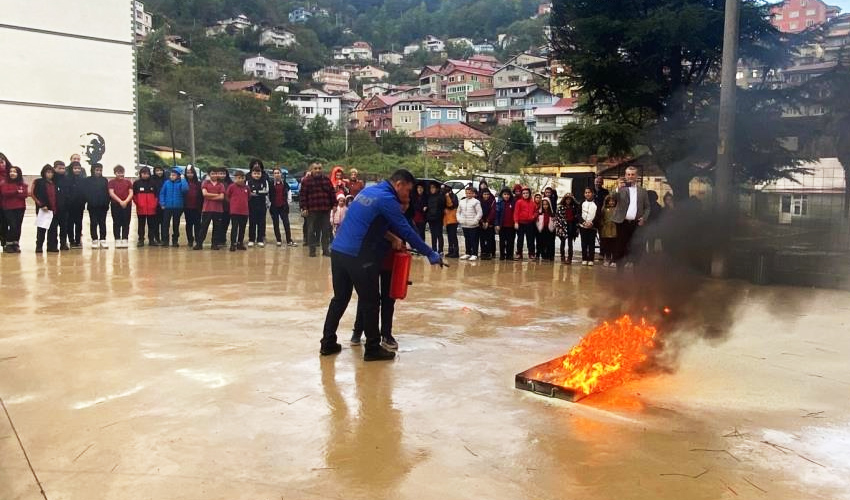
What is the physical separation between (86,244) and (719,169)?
38.6ft

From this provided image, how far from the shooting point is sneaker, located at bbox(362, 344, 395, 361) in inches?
220

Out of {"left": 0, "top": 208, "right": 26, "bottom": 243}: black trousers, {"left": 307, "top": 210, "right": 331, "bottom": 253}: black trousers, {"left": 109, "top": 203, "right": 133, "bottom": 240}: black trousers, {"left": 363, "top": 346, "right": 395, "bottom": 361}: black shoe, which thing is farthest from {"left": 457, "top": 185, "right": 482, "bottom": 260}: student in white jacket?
{"left": 0, "top": 208, "right": 26, "bottom": 243}: black trousers

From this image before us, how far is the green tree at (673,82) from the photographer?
11.9 metres

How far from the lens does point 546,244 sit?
12.8 m

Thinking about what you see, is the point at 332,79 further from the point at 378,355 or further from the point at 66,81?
the point at 378,355

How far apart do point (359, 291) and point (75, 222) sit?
31.2 feet

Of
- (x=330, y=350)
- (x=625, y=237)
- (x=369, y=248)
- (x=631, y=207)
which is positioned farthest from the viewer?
(x=625, y=237)

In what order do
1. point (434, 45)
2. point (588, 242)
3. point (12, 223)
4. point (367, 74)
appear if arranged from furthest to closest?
point (434, 45) → point (367, 74) → point (588, 242) → point (12, 223)

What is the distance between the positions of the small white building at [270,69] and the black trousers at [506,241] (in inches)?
4430

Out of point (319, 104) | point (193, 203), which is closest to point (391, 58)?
point (319, 104)

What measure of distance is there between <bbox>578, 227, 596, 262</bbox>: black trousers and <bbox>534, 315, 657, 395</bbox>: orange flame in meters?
6.52

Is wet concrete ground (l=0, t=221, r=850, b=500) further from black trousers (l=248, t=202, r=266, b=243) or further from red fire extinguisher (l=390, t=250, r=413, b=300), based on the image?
→ black trousers (l=248, t=202, r=266, b=243)

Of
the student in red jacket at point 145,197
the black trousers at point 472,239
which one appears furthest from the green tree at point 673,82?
the student in red jacket at point 145,197

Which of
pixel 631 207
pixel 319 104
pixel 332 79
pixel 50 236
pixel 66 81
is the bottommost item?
pixel 50 236
